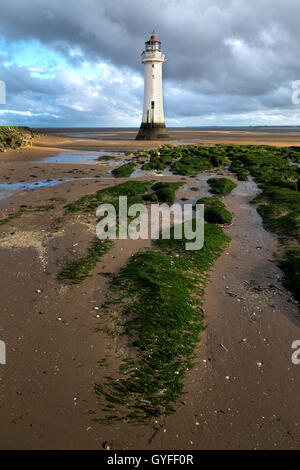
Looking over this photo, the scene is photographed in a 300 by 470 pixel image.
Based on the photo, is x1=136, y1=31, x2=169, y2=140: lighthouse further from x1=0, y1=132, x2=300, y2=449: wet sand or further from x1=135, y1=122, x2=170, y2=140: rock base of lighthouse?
x1=0, y1=132, x2=300, y2=449: wet sand

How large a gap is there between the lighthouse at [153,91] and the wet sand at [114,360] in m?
40.8

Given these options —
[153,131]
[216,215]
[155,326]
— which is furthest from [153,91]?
[155,326]

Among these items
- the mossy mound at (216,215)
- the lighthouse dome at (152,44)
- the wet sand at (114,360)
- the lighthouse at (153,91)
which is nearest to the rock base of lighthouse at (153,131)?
the lighthouse at (153,91)

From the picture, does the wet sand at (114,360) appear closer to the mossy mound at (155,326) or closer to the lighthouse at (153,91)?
the mossy mound at (155,326)

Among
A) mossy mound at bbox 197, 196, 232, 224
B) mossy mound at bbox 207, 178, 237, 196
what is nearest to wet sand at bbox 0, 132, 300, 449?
mossy mound at bbox 197, 196, 232, 224

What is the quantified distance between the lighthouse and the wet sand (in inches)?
1605

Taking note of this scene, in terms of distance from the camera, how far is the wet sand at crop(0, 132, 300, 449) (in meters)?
3.52
